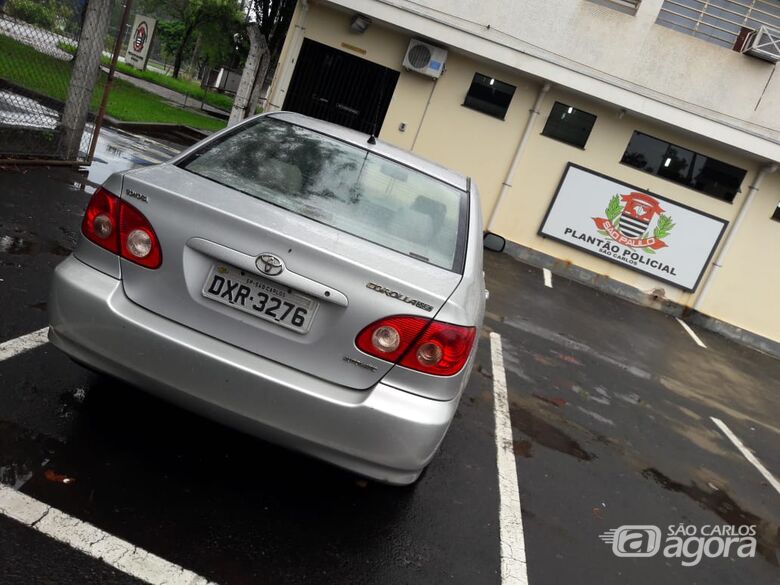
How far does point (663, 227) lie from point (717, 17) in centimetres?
401

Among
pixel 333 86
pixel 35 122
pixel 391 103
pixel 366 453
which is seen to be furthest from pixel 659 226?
pixel 366 453

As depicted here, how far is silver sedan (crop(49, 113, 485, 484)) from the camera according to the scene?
2682 millimetres

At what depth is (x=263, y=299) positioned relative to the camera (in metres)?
2.70

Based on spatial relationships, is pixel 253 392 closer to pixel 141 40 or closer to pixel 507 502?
pixel 507 502

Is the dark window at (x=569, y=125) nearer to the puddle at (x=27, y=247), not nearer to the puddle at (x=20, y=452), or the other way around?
the puddle at (x=27, y=247)

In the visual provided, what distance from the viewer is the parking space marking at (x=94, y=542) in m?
2.48

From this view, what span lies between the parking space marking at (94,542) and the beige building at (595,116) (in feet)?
37.6

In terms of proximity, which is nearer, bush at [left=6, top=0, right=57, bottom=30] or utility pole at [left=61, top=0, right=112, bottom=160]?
bush at [left=6, top=0, right=57, bottom=30]

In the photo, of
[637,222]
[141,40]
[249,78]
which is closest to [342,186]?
[637,222]

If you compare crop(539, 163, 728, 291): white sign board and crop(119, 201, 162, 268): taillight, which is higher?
crop(539, 163, 728, 291): white sign board

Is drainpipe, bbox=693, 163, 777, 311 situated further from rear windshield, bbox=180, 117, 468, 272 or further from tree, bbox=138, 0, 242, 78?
tree, bbox=138, 0, 242, 78

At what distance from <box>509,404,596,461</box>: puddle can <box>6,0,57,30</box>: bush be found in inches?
258

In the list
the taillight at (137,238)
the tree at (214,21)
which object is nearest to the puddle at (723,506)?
the taillight at (137,238)

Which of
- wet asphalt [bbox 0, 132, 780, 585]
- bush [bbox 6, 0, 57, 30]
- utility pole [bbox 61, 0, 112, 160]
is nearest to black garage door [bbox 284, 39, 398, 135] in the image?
utility pole [bbox 61, 0, 112, 160]
